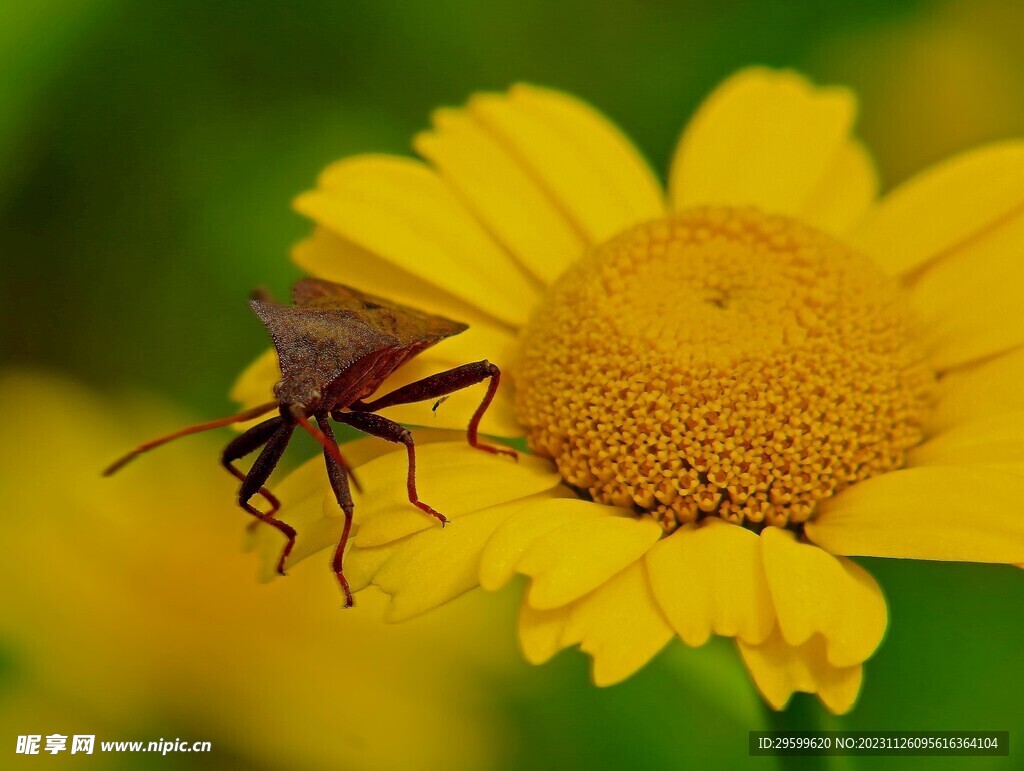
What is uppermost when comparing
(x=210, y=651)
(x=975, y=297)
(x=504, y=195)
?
(x=504, y=195)

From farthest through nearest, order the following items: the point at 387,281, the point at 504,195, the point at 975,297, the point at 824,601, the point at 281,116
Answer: the point at 281,116 < the point at 504,195 < the point at 387,281 < the point at 975,297 < the point at 824,601

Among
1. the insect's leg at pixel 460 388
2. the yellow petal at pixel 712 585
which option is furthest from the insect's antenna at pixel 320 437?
the yellow petal at pixel 712 585

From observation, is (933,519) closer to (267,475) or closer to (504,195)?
(267,475)

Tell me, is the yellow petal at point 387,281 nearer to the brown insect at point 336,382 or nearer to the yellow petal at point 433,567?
the brown insect at point 336,382

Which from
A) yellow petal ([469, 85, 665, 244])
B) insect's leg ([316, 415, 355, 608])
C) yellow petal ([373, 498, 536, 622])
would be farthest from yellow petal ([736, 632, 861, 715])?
yellow petal ([469, 85, 665, 244])

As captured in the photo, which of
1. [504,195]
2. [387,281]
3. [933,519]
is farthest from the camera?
[504,195]

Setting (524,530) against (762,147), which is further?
(762,147)

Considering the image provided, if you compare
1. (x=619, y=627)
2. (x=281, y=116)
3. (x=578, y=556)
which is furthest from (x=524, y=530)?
(x=281, y=116)

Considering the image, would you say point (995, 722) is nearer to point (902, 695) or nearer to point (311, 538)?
point (902, 695)
